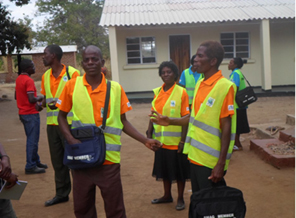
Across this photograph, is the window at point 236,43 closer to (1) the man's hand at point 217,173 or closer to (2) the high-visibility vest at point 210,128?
(2) the high-visibility vest at point 210,128

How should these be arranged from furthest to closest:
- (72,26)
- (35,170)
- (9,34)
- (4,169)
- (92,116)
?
(72,26) → (9,34) → (35,170) → (92,116) → (4,169)

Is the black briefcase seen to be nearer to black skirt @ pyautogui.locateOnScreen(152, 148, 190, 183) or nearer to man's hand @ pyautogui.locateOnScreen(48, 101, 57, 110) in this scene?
black skirt @ pyautogui.locateOnScreen(152, 148, 190, 183)

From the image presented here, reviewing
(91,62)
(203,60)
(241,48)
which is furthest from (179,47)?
(91,62)

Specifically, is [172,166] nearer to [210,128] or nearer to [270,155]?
[210,128]

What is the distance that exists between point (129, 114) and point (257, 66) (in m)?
6.91

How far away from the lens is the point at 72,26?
104ft

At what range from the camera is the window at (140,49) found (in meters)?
15.6

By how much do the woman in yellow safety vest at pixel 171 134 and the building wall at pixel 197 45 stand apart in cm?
1139

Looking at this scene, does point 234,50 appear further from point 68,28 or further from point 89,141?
point 68,28

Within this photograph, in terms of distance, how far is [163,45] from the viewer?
15570 millimetres

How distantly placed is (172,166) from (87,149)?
166cm

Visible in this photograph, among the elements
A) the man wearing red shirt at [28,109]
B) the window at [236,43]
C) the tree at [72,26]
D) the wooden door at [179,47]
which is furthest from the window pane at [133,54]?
the tree at [72,26]

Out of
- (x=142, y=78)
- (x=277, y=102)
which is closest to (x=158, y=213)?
(x=277, y=102)

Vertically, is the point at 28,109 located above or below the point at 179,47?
below
